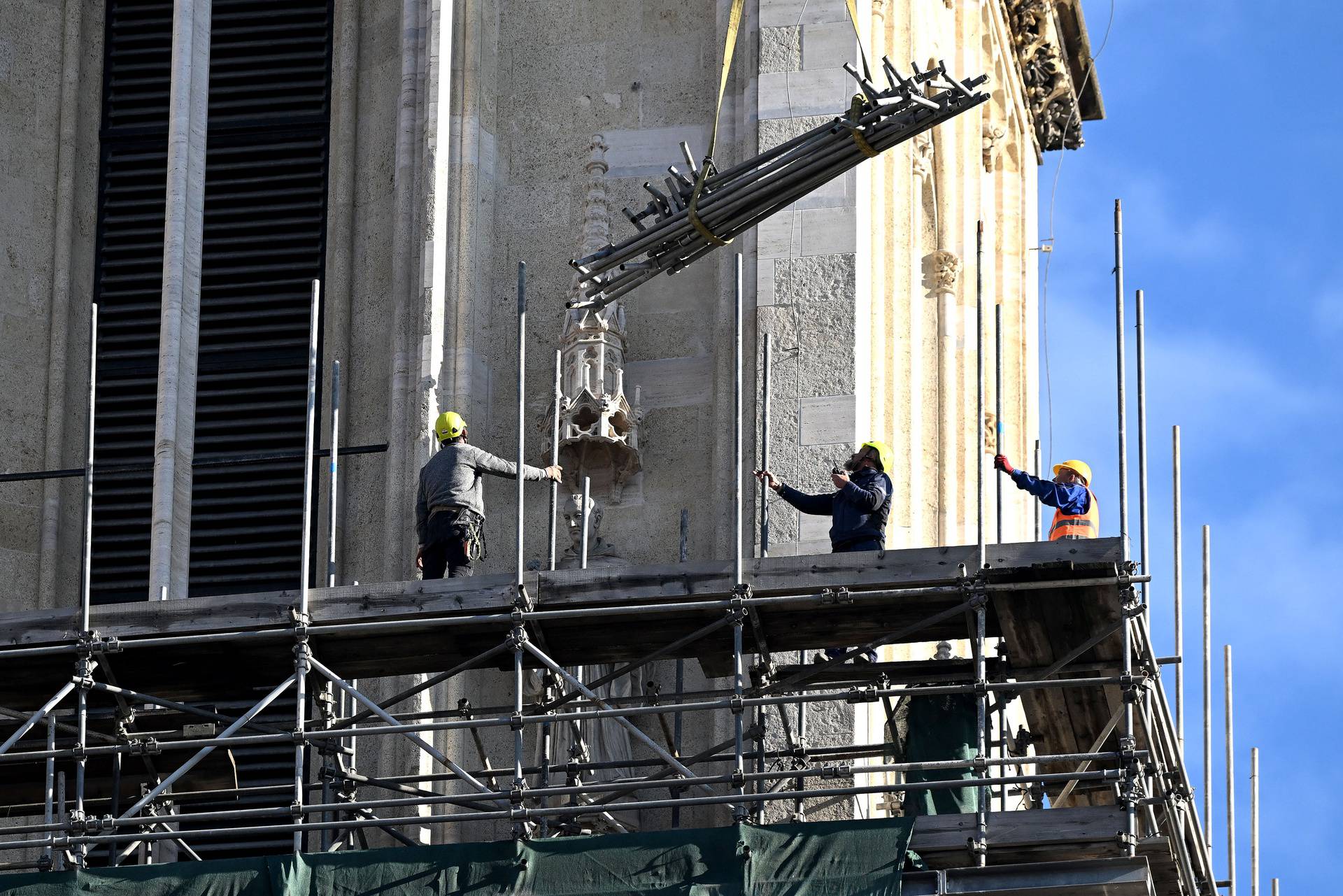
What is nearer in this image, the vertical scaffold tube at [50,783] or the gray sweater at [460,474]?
the vertical scaffold tube at [50,783]

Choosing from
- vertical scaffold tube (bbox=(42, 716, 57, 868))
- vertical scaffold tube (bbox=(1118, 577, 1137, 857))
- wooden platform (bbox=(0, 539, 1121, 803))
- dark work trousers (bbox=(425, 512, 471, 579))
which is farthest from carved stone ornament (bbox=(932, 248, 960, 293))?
vertical scaffold tube (bbox=(42, 716, 57, 868))

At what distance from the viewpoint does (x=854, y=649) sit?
3025cm

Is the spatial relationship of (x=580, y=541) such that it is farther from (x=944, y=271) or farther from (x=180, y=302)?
(x=944, y=271)

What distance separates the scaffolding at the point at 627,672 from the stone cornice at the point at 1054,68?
13892 millimetres

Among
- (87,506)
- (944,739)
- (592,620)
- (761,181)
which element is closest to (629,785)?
(592,620)

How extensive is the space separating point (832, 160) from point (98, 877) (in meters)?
8.01

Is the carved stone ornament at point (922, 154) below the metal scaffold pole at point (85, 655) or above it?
above

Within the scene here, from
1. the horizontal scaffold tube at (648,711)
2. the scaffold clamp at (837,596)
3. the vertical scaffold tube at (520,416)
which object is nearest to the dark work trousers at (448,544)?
the vertical scaffold tube at (520,416)

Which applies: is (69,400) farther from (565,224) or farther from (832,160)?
(832,160)

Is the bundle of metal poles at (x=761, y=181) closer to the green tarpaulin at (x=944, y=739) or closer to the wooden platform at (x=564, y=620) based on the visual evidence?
the wooden platform at (x=564, y=620)

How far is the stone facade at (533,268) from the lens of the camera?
33.0 metres

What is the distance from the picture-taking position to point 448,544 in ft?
102

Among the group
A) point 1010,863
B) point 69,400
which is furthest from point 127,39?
point 1010,863

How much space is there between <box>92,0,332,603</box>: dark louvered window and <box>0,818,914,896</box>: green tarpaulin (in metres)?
5.18
